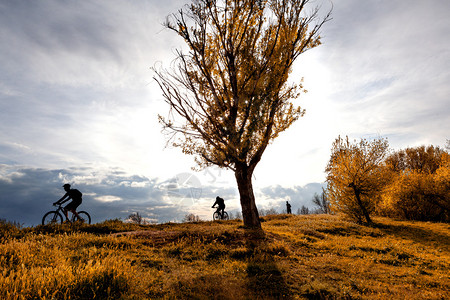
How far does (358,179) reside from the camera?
70.1 feet

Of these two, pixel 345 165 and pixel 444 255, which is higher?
pixel 345 165

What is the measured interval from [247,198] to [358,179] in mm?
14403

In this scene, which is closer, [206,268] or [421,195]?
[206,268]

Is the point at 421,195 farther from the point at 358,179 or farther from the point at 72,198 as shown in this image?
the point at 72,198

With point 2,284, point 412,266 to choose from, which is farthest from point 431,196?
point 2,284

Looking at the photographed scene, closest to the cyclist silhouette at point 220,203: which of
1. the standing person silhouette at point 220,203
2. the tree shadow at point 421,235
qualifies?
the standing person silhouette at point 220,203

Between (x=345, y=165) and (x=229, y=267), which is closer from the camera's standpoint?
(x=229, y=267)

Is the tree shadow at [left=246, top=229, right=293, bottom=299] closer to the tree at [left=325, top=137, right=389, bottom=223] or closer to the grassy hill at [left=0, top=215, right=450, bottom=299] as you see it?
the grassy hill at [left=0, top=215, right=450, bottom=299]

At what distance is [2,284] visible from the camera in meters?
3.70

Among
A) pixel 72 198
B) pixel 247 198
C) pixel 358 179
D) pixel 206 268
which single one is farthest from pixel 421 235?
pixel 72 198

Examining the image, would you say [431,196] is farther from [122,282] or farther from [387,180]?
[122,282]

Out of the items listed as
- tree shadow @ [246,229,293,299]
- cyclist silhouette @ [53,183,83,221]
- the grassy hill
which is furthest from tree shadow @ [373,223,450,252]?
cyclist silhouette @ [53,183,83,221]

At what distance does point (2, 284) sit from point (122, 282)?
1949mm

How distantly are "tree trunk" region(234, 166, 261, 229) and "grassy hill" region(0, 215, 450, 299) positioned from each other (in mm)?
1754
